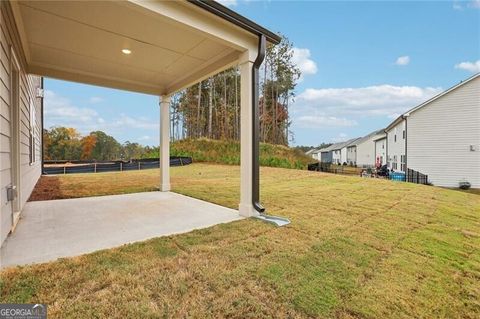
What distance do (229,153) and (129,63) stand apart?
40.7 ft

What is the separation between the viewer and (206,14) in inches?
128

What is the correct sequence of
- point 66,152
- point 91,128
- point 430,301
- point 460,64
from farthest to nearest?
point 91,128 → point 66,152 → point 460,64 → point 430,301

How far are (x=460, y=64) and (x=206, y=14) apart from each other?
25.4 meters

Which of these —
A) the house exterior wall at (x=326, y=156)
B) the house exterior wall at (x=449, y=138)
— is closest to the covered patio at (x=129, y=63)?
the house exterior wall at (x=449, y=138)

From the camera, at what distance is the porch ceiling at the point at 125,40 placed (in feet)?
9.75

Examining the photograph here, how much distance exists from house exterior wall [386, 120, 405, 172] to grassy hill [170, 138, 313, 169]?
6.57m

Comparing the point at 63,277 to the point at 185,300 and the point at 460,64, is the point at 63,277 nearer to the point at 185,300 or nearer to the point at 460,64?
the point at 185,300

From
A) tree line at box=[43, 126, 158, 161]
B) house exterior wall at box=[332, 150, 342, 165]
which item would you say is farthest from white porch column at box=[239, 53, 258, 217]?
house exterior wall at box=[332, 150, 342, 165]

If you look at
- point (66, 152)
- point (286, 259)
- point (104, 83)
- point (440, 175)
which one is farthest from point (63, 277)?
point (66, 152)

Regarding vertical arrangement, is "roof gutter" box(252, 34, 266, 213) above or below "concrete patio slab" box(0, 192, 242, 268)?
above

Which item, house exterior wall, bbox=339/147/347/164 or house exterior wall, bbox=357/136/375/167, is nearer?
house exterior wall, bbox=357/136/375/167

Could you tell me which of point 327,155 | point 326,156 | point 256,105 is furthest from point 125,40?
point 326,156

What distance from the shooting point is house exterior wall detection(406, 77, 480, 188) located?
13.0 metres

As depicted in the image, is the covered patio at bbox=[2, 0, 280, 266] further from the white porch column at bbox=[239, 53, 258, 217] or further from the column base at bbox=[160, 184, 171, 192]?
the column base at bbox=[160, 184, 171, 192]
